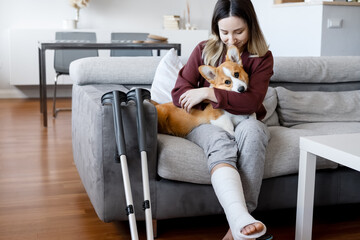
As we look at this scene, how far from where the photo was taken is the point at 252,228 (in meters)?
1.40

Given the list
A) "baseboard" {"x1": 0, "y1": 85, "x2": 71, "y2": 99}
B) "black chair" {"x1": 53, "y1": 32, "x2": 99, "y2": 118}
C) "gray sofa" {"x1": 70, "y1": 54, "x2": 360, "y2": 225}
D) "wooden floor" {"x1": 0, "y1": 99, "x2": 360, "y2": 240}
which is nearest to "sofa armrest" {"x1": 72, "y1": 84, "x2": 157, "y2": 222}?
"gray sofa" {"x1": 70, "y1": 54, "x2": 360, "y2": 225}

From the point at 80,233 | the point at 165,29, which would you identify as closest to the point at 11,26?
the point at 165,29

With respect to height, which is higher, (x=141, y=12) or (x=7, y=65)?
(x=141, y=12)

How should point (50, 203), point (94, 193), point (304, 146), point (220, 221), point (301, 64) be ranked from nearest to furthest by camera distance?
point (304, 146) < point (94, 193) < point (220, 221) < point (50, 203) < point (301, 64)

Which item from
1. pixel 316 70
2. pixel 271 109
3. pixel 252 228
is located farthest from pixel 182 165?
pixel 316 70

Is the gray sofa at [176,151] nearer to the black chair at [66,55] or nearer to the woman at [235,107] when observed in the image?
the woman at [235,107]

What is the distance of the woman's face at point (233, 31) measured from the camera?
1.87 meters

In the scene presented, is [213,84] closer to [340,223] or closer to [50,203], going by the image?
[340,223]

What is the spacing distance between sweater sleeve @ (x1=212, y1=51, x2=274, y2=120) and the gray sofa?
6.7 inches

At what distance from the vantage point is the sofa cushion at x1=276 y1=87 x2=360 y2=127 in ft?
7.68

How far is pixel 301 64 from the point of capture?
253cm

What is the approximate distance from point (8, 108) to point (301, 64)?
327cm

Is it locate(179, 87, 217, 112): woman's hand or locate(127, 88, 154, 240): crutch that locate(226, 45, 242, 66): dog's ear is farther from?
locate(127, 88, 154, 240): crutch

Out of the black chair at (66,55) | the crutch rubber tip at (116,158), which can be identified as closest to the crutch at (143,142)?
the crutch rubber tip at (116,158)
